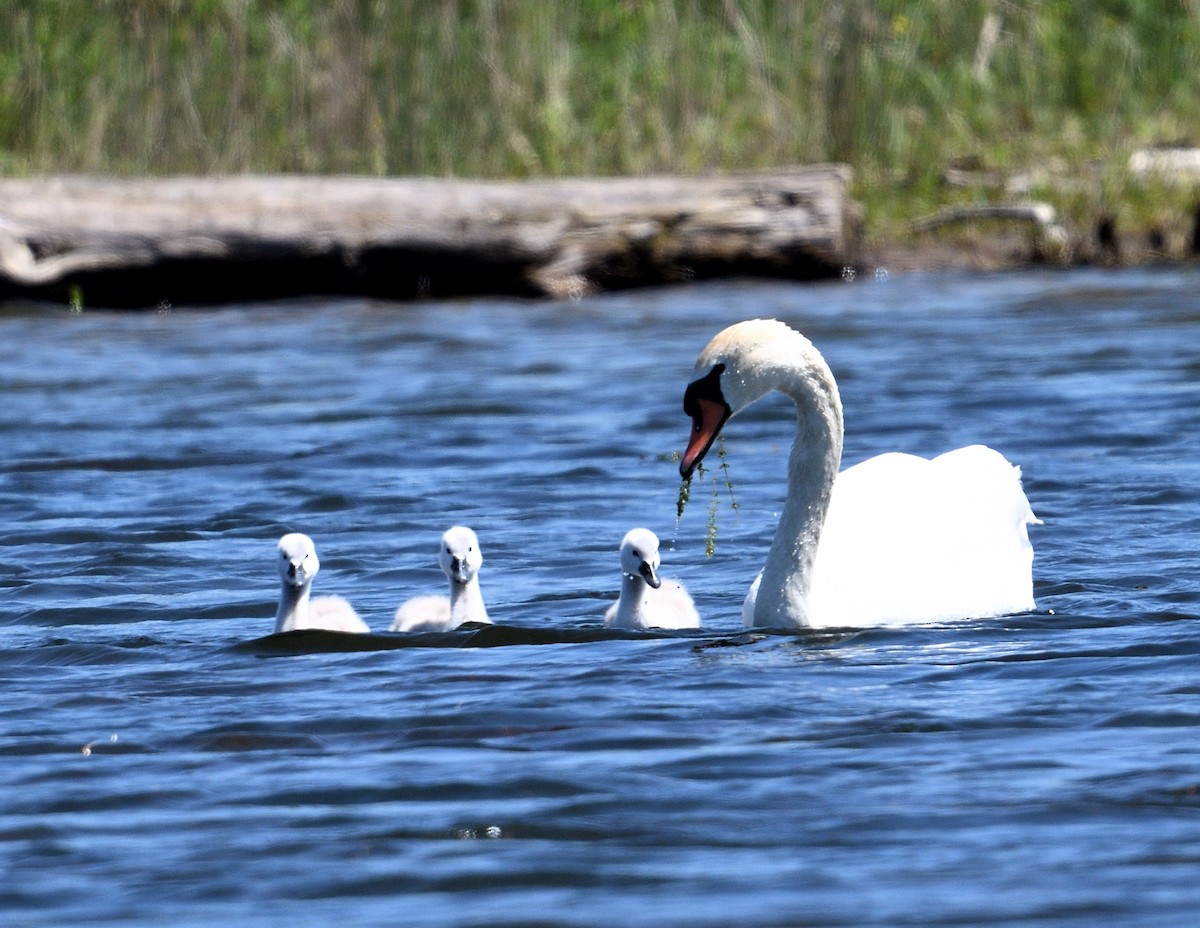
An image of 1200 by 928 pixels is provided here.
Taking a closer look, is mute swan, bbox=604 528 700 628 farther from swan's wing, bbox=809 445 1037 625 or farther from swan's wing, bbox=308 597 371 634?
swan's wing, bbox=308 597 371 634

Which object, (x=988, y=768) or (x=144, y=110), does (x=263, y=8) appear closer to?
(x=144, y=110)

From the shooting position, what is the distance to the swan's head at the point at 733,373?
6.15 meters

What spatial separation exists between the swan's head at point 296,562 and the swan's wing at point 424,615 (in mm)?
282

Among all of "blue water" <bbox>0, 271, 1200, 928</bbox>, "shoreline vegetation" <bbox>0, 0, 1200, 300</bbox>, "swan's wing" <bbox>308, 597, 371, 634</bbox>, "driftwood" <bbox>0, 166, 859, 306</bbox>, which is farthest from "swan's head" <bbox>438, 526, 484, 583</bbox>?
"shoreline vegetation" <bbox>0, 0, 1200, 300</bbox>

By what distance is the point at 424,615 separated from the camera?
658cm

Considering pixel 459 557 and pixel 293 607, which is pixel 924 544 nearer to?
pixel 459 557

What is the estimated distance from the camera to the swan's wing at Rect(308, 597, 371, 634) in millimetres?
6531

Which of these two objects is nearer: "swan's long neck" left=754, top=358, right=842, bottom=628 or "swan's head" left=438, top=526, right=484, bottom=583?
"swan's long neck" left=754, top=358, right=842, bottom=628

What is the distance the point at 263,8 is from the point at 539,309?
9.66 ft

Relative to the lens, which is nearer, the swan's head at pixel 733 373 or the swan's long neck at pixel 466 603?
the swan's head at pixel 733 373

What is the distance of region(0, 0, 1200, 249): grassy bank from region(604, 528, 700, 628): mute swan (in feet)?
28.2

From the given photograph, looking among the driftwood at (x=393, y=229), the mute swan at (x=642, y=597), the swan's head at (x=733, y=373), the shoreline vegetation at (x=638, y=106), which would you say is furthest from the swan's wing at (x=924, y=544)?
the shoreline vegetation at (x=638, y=106)

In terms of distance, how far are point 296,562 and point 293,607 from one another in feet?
0.41

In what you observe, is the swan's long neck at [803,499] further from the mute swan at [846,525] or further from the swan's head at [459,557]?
the swan's head at [459,557]
